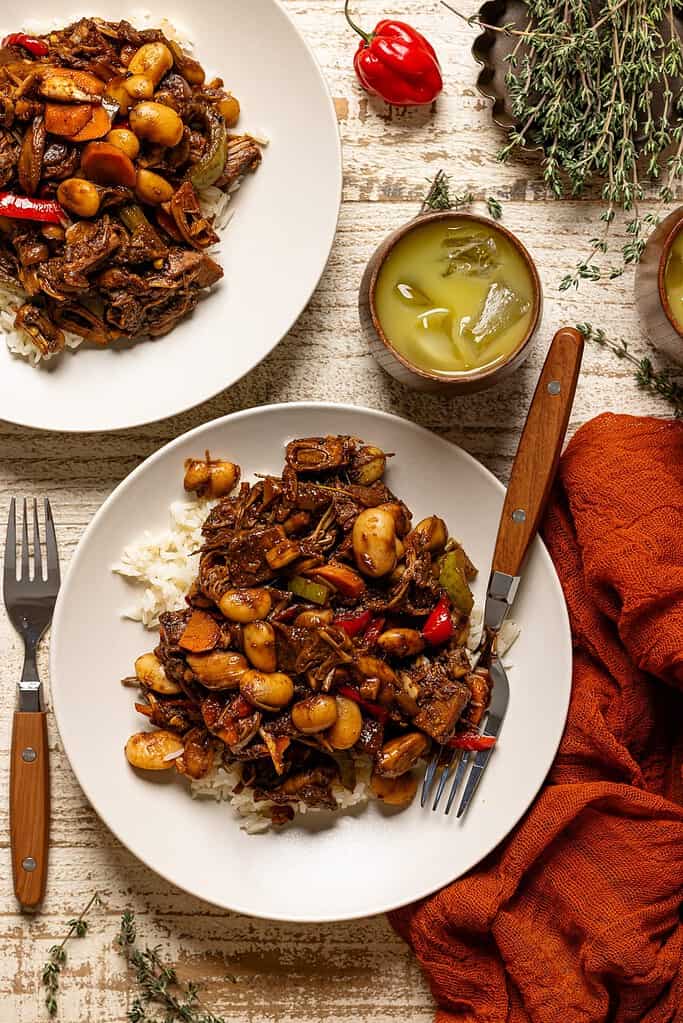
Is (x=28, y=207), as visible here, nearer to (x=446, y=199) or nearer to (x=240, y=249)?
(x=240, y=249)

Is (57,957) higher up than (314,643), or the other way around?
(314,643)

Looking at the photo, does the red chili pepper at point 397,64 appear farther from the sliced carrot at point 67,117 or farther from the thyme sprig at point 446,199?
the sliced carrot at point 67,117

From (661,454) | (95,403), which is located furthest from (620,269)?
(95,403)

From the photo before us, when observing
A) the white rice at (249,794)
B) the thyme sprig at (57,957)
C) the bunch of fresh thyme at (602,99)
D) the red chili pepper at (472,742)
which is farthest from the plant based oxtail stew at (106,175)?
the thyme sprig at (57,957)

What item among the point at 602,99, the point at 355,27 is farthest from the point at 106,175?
the point at 602,99

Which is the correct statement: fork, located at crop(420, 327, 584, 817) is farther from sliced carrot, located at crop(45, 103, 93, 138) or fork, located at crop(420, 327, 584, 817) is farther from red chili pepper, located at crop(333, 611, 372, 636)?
sliced carrot, located at crop(45, 103, 93, 138)

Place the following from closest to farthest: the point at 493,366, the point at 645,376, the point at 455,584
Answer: the point at 493,366 → the point at 455,584 → the point at 645,376

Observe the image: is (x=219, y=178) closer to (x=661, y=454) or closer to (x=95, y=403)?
(x=95, y=403)
